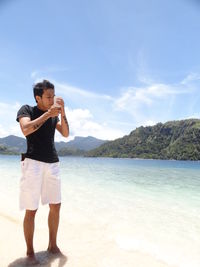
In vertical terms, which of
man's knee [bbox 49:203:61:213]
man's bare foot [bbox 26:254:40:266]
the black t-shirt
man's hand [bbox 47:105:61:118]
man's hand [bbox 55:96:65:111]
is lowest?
man's bare foot [bbox 26:254:40:266]

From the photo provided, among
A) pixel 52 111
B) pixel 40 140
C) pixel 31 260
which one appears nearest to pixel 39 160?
pixel 40 140

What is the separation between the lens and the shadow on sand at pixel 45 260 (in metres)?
2.92

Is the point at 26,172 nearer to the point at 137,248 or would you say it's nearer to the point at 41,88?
the point at 41,88

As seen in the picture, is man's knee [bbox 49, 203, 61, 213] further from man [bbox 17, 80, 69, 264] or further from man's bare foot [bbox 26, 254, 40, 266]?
man's bare foot [bbox 26, 254, 40, 266]

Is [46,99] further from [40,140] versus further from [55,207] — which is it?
[55,207]

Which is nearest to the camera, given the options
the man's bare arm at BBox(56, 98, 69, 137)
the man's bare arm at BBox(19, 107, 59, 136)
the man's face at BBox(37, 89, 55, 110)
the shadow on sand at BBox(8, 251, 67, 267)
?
the man's bare arm at BBox(19, 107, 59, 136)

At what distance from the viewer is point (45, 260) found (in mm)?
3045

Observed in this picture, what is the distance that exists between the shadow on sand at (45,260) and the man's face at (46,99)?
1.86 m

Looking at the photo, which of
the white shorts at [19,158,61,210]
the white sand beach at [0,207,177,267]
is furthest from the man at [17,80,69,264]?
the white sand beach at [0,207,177,267]

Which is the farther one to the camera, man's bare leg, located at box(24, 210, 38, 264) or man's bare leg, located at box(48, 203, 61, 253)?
man's bare leg, located at box(48, 203, 61, 253)

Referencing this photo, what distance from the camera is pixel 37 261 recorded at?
2.95 metres

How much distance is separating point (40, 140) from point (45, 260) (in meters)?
1.46

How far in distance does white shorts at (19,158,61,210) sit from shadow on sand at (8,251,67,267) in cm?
67

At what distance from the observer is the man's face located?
304 cm
